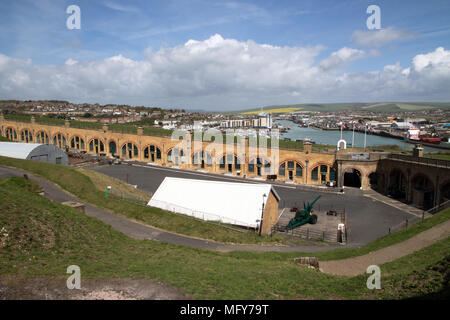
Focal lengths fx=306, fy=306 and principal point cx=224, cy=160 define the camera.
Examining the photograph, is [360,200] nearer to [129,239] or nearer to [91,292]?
[129,239]

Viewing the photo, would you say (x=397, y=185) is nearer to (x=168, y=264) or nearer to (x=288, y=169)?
(x=288, y=169)

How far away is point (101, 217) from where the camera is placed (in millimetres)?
18156

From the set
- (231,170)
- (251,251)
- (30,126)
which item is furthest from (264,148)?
(30,126)

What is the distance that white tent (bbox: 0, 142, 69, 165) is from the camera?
32.5m

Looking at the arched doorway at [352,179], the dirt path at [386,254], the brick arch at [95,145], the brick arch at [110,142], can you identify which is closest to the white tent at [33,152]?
the brick arch at [110,142]

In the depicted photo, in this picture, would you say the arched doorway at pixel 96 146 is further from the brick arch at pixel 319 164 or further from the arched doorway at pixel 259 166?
the brick arch at pixel 319 164

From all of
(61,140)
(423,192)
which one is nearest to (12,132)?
(61,140)

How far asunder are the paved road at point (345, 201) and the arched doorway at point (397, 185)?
2.57 metres

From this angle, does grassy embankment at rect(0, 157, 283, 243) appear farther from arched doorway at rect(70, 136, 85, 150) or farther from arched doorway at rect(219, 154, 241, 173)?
arched doorway at rect(70, 136, 85, 150)

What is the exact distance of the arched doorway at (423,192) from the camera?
26.1 m

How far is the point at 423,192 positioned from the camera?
26.1 metres

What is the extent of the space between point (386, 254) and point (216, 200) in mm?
11112

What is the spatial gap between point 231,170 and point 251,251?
83.3 feet

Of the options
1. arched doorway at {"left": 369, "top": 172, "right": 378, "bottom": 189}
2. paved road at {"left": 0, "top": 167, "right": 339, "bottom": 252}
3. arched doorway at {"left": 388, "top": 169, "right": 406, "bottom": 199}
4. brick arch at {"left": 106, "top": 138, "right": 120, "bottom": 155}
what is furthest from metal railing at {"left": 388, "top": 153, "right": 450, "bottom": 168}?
brick arch at {"left": 106, "top": 138, "right": 120, "bottom": 155}
